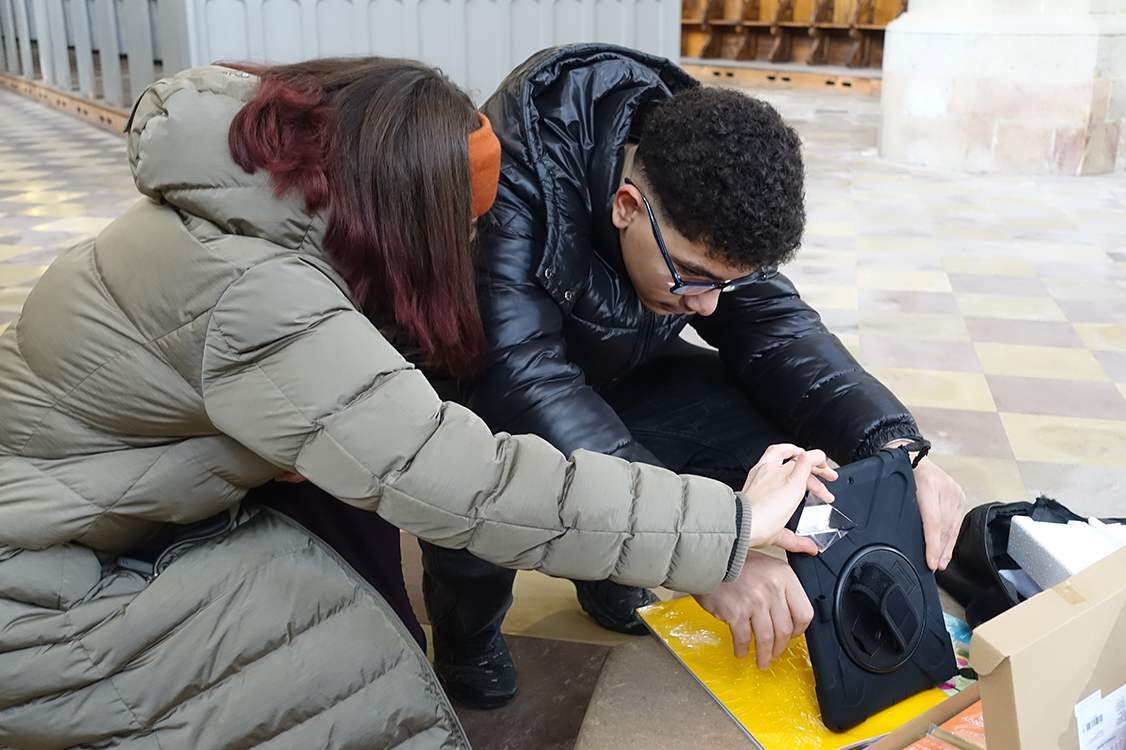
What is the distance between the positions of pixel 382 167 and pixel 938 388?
7.83 ft

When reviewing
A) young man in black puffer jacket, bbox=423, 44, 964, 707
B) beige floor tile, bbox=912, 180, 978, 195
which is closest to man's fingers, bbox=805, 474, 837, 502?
young man in black puffer jacket, bbox=423, 44, 964, 707

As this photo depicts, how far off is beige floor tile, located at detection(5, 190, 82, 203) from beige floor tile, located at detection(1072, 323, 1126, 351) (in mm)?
5226

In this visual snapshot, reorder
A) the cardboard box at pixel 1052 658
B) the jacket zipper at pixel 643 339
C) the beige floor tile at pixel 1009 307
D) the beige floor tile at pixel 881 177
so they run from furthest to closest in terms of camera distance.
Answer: the beige floor tile at pixel 881 177 → the beige floor tile at pixel 1009 307 → the jacket zipper at pixel 643 339 → the cardboard box at pixel 1052 658

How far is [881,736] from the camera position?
3.59 ft

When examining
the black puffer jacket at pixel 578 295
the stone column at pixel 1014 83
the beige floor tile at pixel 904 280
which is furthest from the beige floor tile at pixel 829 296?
the stone column at pixel 1014 83

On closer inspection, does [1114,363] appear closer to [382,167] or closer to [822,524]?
[822,524]

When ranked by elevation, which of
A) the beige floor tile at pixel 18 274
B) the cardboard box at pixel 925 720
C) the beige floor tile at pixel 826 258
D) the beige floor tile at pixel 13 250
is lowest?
the beige floor tile at pixel 826 258

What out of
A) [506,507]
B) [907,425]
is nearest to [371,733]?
[506,507]

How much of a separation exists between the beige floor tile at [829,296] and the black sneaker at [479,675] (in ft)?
8.11

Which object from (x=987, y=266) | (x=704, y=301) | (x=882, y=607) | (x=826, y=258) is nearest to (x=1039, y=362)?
(x=987, y=266)

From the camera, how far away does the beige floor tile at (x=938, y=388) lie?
2.91 m

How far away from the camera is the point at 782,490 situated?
117 centimetres

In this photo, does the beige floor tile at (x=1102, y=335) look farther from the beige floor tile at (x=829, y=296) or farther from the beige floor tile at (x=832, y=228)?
the beige floor tile at (x=832, y=228)

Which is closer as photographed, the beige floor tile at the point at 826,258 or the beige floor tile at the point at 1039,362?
the beige floor tile at the point at 1039,362
